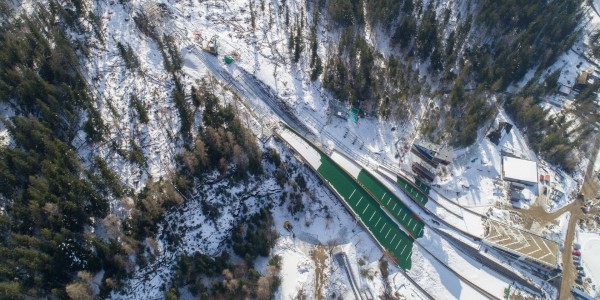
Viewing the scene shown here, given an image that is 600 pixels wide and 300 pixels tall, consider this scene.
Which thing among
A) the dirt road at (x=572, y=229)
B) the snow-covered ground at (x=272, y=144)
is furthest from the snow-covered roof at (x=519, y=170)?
the dirt road at (x=572, y=229)

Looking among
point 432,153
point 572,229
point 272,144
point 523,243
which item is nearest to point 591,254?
point 572,229

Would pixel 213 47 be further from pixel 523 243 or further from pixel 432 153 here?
pixel 523 243

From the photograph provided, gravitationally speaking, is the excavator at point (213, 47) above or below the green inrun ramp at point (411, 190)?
above

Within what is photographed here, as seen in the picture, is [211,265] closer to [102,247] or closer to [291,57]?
[102,247]

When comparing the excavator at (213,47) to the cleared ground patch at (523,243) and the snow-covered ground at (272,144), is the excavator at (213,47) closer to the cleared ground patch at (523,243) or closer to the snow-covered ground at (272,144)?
the snow-covered ground at (272,144)

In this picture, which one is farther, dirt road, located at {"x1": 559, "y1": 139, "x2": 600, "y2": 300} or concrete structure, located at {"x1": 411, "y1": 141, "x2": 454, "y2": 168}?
concrete structure, located at {"x1": 411, "y1": 141, "x2": 454, "y2": 168}

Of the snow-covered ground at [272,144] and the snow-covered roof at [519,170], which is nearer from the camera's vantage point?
the snow-covered ground at [272,144]

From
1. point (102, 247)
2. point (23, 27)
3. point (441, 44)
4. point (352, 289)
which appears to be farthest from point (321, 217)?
point (23, 27)

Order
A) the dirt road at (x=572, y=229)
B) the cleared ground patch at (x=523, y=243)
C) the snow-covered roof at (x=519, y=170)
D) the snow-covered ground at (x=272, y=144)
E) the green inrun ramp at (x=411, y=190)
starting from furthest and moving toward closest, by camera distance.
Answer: the snow-covered roof at (x=519, y=170)
the green inrun ramp at (x=411, y=190)
the cleared ground patch at (x=523, y=243)
the dirt road at (x=572, y=229)
the snow-covered ground at (x=272, y=144)

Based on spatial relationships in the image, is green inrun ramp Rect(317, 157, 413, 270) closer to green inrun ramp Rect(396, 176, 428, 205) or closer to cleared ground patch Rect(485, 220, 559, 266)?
green inrun ramp Rect(396, 176, 428, 205)

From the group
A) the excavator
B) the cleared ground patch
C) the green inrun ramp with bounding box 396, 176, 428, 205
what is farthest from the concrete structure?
the excavator
